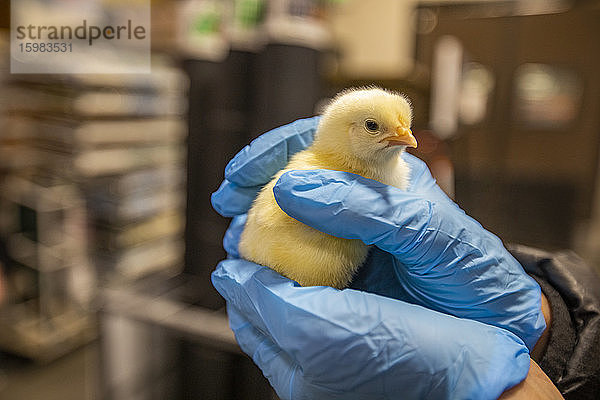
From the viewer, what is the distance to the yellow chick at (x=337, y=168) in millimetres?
672

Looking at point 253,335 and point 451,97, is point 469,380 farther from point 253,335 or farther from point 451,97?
point 451,97

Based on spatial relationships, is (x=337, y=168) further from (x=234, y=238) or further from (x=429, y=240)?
(x=234, y=238)

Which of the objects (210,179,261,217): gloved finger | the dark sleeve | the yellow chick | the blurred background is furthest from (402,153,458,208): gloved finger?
the blurred background

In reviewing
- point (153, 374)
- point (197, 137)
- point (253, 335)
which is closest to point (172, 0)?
point (197, 137)

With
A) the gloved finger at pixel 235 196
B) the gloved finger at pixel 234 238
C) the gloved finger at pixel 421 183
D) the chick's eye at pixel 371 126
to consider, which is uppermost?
the chick's eye at pixel 371 126

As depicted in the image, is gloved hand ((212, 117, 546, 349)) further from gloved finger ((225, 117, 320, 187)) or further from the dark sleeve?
gloved finger ((225, 117, 320, 187))

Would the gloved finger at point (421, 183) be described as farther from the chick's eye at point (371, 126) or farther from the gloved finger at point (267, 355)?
the gloved finger at point (267, 355)

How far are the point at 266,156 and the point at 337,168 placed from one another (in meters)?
0.17

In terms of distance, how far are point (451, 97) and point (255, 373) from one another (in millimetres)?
1373

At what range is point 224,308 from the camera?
1.43 meters

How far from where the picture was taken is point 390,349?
614 mm

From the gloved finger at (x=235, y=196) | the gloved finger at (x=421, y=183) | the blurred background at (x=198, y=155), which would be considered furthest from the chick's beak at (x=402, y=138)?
the blurred background at (x=198, y=155)

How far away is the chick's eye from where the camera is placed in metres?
0.69

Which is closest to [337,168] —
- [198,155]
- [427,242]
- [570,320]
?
[427,242]
